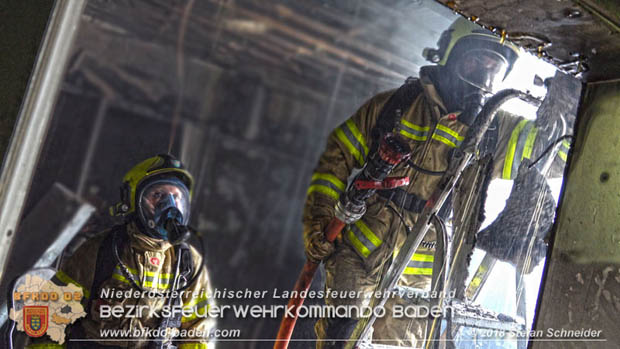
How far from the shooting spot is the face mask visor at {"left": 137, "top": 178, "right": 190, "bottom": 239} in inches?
66.5

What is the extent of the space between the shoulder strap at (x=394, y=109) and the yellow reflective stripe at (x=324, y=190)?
0.68 feet

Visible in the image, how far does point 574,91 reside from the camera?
2.21 m

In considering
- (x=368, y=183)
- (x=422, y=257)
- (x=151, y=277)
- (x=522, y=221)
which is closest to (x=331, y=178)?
(x=368, y=183)

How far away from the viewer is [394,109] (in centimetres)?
199

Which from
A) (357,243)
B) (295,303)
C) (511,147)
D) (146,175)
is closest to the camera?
(146,175)

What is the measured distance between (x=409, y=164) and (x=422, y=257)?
347mm

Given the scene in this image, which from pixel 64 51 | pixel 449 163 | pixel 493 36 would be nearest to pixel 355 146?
pixel 449 163

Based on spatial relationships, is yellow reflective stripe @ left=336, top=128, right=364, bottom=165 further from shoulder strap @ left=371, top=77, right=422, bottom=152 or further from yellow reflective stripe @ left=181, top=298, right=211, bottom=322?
yellow reflective stripe @ left=181, top=298, right=211, bottom=322

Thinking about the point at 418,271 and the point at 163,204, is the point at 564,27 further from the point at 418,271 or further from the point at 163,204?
the point at 163,204

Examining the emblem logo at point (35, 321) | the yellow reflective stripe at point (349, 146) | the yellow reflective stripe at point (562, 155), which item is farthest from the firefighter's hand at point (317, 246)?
the yellow reflective stripe at point (562, 155)

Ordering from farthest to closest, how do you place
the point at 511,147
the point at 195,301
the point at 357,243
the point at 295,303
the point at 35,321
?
the point at 511,147
the point at 357,243
the point at 295,303
the point at 195,301
the point at 35,321

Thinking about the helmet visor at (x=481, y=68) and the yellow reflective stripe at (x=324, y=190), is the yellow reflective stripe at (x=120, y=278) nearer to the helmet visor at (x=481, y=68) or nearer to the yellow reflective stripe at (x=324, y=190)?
the yellow reflective stripe at (x=324, y=190)

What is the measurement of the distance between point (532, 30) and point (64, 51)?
144cm

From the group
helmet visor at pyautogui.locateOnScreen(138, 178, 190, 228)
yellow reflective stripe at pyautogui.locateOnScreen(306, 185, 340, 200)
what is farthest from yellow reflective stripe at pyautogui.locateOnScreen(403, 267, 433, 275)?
helmet visor at pyautogui.locateOnScreen(138, 178, 190, 228)
